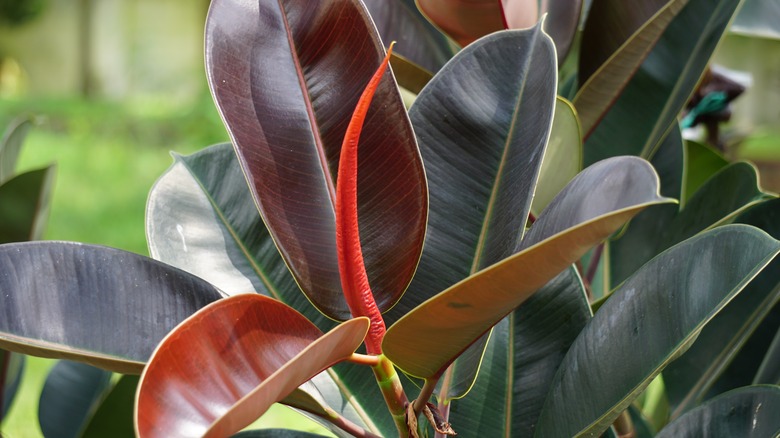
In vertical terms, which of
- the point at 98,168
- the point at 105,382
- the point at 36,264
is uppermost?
the point at 36,264

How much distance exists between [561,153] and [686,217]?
19 centimetres

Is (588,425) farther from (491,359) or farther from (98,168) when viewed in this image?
(98,168)

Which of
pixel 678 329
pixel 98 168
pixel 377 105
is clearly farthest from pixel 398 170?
pixel 98 168

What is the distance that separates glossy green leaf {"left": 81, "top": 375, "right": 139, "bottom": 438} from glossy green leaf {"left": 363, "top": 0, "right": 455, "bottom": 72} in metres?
0.39

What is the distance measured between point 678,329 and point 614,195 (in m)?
0.13

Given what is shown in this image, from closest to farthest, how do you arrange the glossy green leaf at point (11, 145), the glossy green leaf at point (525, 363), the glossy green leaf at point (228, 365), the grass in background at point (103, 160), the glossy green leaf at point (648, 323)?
the glossy green leaf at point (228, 365) → the glossy green leaf at point (648, 323) → the glossy green leaf at point (525, 363) → the glossy green leaf at point (11, 145) → the grass in background at point (103, 160)

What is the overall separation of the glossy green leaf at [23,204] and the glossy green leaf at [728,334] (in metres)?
0.58

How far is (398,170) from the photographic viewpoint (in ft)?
1.51

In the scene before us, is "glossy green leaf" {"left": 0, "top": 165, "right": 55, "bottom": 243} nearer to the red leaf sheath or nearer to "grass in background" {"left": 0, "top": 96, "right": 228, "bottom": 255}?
the red leaf sheath

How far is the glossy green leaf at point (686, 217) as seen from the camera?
0.67 m

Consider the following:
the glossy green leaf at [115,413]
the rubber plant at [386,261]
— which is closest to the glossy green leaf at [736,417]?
the rubber plant at [386,261]

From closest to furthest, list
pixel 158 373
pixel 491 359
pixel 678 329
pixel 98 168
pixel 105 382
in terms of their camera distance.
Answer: pixel 158 373 → pixel 678 329 → pixel 491 359 → pixel 105 382 → pixel 98 168

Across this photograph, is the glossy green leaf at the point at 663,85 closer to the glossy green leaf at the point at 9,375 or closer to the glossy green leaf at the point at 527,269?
the glossy green leaf at the point at 527,269

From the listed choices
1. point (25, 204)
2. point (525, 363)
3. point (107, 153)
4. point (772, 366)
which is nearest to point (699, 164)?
point (772, 366)
